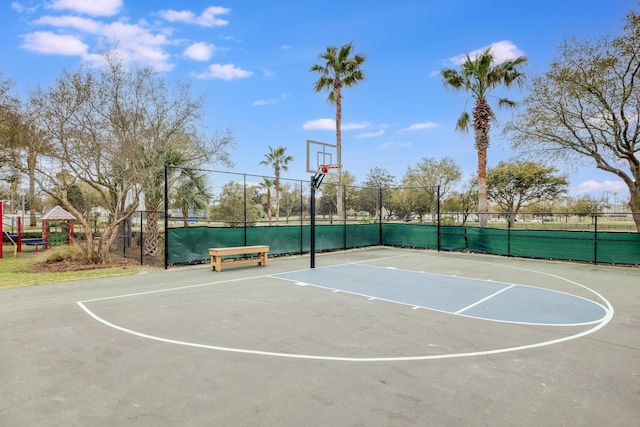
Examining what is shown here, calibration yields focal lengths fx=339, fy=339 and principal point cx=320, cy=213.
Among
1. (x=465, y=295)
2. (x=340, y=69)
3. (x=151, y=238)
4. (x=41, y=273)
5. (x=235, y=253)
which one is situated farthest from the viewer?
(x=340, y=69)

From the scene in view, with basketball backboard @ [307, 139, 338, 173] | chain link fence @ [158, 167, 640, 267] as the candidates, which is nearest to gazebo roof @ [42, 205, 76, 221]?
chain link fence @ [158, 167, 640, 267]

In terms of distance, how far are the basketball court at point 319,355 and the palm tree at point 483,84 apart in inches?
434

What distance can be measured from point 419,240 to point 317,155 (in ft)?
24.1

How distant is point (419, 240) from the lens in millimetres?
17297

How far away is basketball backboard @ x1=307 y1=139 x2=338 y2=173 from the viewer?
13227 mm

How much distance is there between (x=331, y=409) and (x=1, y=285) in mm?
9415

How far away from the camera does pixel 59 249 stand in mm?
11852

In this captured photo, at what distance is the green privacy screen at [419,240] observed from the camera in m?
11.7

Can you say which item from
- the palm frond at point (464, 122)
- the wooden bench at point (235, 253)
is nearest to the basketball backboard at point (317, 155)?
the wooden bench at point (235, 253)

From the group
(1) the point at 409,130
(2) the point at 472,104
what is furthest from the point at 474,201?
(2) the point at 472,104

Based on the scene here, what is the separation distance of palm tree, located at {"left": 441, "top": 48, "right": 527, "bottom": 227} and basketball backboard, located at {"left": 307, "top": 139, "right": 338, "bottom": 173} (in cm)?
888

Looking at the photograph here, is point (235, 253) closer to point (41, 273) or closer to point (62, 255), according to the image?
point (41, 273)

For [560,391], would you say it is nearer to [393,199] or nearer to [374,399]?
[374,399]

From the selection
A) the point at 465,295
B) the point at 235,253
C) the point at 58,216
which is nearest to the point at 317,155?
the point at 235,253
